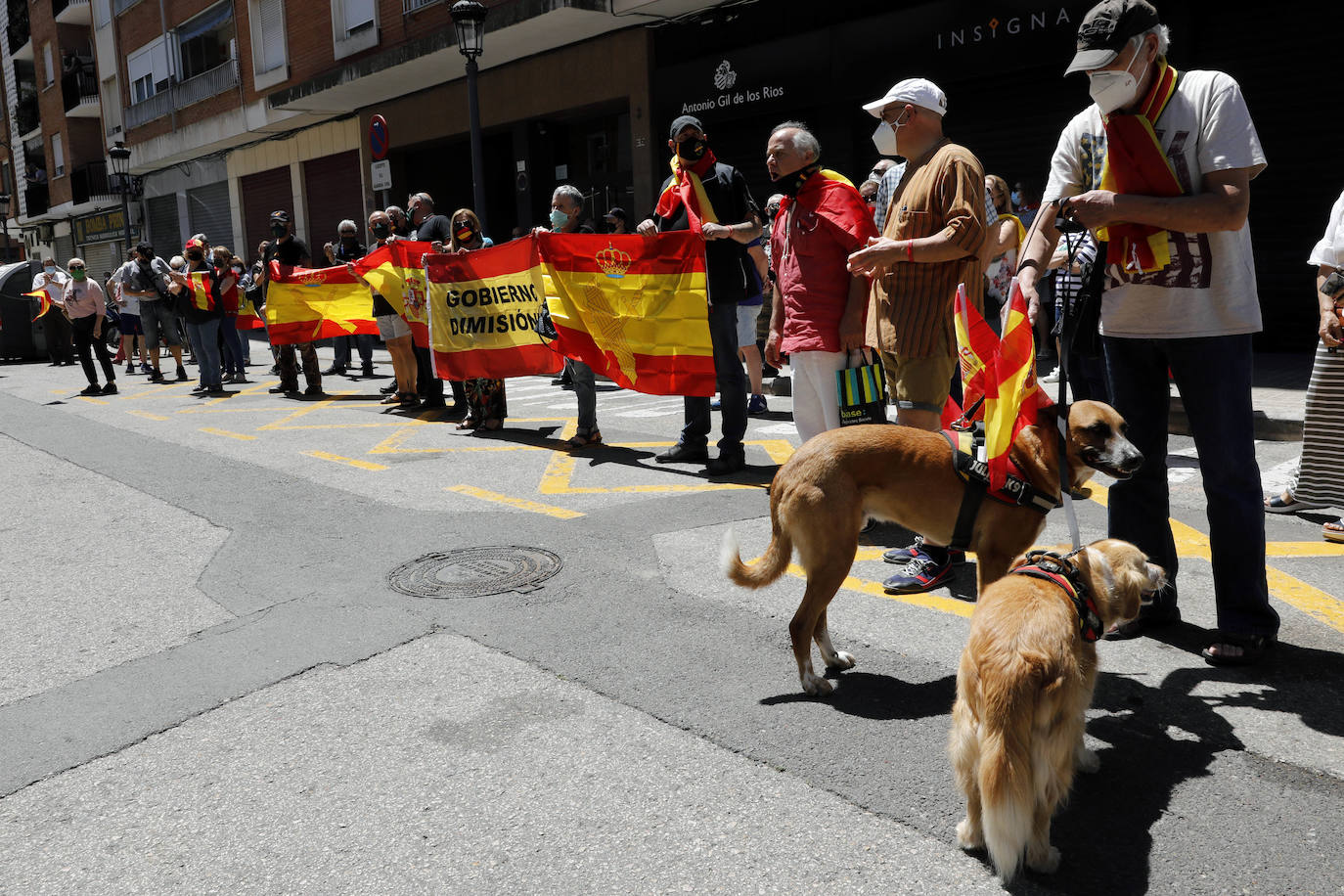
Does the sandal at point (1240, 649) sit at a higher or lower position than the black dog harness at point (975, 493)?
lower

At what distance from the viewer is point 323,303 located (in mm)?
12141

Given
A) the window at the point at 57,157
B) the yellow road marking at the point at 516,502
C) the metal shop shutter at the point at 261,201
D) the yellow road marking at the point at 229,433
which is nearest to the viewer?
the yellow road marking at the point at 516,502

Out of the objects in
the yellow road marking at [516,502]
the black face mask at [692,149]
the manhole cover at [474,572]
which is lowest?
the manhole cover at [474,572]

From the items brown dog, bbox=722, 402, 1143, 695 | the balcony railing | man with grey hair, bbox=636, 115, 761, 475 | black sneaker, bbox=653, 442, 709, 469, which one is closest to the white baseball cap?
brown dog, bbox=722, 402, 1143, 695

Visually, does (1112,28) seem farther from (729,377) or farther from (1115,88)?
(729,377)

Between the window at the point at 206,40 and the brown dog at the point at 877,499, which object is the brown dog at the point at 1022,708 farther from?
the window at the point at 206,40

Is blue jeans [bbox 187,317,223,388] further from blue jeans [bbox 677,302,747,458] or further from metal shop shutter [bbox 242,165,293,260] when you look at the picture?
metal shop shutter [bbox 242,165,293,260]

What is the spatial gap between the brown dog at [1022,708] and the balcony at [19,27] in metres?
53.7

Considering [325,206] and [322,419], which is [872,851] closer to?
[322,419]

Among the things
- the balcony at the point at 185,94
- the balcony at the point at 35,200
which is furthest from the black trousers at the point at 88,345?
the balcony at the point at 35,200

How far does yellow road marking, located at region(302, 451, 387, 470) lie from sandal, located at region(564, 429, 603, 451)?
62.5 inches

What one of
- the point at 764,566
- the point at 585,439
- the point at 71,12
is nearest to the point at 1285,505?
the point at 764,566

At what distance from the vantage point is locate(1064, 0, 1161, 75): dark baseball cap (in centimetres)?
317

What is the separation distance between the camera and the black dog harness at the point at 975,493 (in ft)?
10.7
